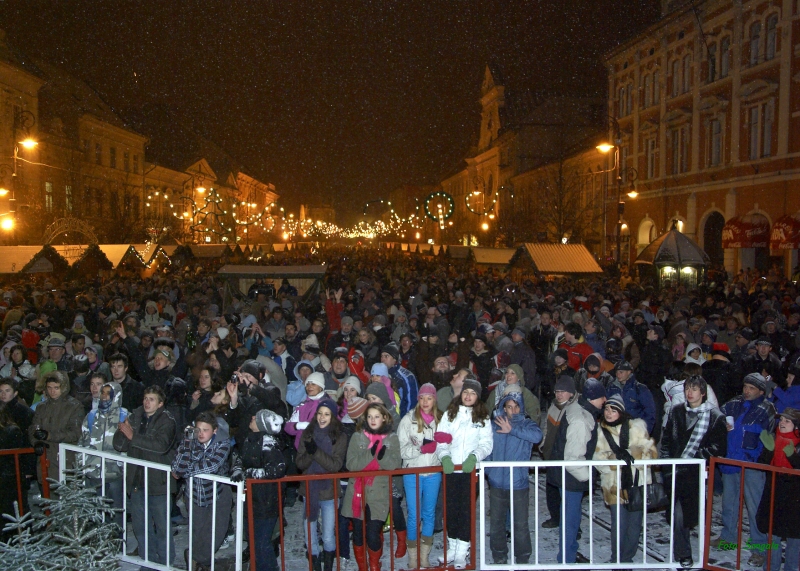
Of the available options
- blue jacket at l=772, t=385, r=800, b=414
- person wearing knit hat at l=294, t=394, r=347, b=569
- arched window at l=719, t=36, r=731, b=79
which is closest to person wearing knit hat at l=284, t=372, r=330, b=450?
person wearing knit hat at l=294, t=394, r=347, b=569

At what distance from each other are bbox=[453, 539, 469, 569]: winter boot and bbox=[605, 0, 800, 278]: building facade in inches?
753

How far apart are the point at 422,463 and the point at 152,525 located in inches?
91.5

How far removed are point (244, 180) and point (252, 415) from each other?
98994mm

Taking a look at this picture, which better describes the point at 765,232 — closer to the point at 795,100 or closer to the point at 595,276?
the point at 795,100

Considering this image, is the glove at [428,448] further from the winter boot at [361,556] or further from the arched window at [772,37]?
the arched window at [772,37]

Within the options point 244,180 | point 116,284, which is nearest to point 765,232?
point 116,284

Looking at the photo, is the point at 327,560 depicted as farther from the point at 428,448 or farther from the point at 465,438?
the point at 465,438

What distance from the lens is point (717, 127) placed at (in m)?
30.4

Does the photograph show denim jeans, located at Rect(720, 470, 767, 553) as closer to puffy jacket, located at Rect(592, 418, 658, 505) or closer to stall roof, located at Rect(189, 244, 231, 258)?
puffy jacket, located at Rect(592, 418, 658, 505)

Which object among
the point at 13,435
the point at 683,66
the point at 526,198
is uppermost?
the point at 683,66

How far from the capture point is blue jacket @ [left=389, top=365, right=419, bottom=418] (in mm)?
7879

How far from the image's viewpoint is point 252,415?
618 cm

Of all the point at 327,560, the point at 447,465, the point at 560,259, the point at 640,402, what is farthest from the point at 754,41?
the point at 327,560

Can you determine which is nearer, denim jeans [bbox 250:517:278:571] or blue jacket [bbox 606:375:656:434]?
denim jeans [bbox 250:517:278:571]
